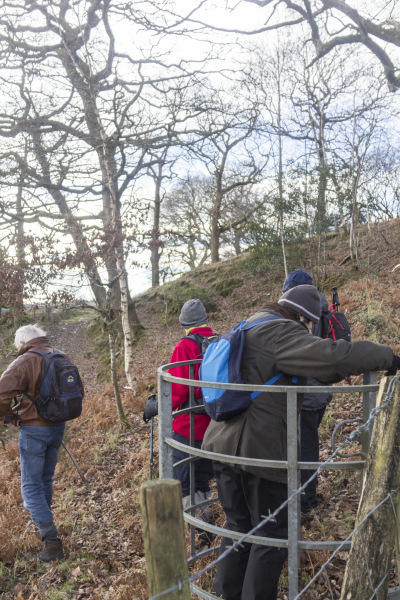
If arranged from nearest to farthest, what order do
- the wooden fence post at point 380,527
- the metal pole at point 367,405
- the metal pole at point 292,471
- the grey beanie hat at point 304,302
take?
the wooden fence post at point 380,527 < the metal pole at point 292,471 < the metal pole at point 367,405 < the grey beanie hat at point 304,302

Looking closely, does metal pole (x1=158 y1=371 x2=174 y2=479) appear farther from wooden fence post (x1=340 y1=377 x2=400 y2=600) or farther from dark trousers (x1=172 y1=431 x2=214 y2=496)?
dark trousers (x1=172 y1=431 x2=214 y2=496)

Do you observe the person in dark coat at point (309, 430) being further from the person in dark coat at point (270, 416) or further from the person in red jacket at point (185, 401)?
the person in dark coat at point (270, 416)

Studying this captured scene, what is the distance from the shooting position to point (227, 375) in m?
2.79

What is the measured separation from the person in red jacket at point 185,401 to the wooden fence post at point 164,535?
2.84m

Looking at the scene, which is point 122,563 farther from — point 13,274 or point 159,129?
point 159,129

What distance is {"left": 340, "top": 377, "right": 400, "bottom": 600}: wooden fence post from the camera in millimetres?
2107

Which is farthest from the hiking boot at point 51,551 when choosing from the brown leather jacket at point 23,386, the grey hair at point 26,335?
the grey hair at point 26,335

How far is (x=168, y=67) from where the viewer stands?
13375 mm

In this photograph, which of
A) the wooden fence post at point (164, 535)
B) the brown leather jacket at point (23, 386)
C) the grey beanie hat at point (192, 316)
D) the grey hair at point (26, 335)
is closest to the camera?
the wooden fence post at point (164, 535)

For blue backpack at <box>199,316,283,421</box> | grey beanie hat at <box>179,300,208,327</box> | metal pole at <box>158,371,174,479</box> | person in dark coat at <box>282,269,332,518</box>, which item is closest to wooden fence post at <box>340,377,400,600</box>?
blue backpack at <box>199,316,283,421</box>

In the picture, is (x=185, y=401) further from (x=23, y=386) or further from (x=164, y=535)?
(x=164, y=535)

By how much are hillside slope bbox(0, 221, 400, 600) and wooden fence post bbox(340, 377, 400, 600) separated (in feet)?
5.36

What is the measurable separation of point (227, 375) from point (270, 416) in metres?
0.34

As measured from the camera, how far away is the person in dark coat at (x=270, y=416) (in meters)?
2.56
